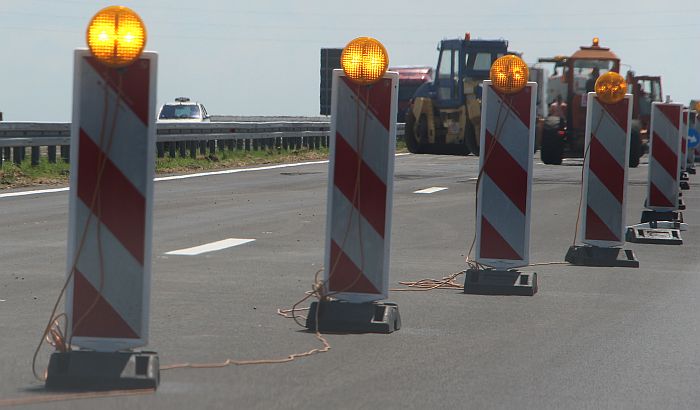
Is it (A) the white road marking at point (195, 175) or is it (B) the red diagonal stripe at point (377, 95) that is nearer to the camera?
(B) the red diagonal stripe at point (377, 95)

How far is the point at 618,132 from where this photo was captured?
11.8 m

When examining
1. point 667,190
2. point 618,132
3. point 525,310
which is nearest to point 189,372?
point 525,310

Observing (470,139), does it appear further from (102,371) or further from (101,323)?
(102,371)

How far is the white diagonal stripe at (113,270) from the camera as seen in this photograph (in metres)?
6.14

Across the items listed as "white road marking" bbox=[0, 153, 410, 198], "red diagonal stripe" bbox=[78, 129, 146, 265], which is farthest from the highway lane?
"white road marking" bbox=[0, 153, 410, 198]

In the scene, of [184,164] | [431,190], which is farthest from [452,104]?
[431,190]

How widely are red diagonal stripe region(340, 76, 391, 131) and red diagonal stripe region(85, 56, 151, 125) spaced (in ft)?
6.47

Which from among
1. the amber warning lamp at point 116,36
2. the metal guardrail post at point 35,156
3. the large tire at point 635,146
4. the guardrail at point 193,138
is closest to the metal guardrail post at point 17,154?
the guardrail at point 193,138

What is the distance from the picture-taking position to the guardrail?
78.9 feet

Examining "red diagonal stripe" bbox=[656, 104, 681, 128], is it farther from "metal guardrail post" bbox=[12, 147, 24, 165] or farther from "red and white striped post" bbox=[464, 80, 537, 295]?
"metal guardrail post" bbox=[12, 147, 24, 165]

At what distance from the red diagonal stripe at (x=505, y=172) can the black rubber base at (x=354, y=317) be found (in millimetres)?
2269

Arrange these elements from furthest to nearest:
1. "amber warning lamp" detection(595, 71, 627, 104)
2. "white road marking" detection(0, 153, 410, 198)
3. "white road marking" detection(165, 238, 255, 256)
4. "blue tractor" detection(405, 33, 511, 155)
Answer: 1. "blue tractor" detection(405, 33, 511, 155)
2. "white road marking" detection(0, 153, 410, 198)
3. "white road marking" detection(165, 238, 255, 256)
4. "amber warning lamp" detection(595, 71, 627, 104)

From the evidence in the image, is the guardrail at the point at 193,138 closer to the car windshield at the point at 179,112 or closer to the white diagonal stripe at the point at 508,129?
the car windshield at the point at 179,112

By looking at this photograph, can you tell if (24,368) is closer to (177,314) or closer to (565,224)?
(177,314)
